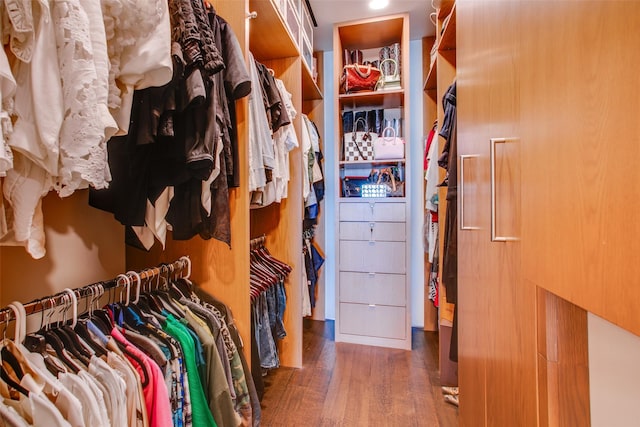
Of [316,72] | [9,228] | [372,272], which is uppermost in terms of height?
[316,72]

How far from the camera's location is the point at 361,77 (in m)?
2.41

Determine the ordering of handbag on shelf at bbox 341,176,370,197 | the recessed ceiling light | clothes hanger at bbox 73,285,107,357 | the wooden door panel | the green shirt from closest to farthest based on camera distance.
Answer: the wooden door panel, clothes hanger at bbox 73,285,107,357, the green shirt, the recessed ceiling light, handbag on shelf at bbox 341,176,370,197

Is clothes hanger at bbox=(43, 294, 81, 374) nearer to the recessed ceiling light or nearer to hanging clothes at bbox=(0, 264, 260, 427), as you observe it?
hanging clothes at bbox=(0, 264, 260, 427)

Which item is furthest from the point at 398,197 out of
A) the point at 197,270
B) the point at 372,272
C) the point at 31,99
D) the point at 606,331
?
the point at 31,99

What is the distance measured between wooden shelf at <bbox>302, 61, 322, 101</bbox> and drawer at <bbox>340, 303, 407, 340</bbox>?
1787 mm

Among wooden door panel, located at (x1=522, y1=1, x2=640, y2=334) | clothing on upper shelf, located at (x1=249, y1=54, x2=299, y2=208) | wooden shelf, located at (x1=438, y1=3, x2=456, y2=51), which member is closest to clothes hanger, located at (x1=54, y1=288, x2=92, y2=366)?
clothing on upper shelf, located at (x1=249, y1=54, x2=299, y2=208)

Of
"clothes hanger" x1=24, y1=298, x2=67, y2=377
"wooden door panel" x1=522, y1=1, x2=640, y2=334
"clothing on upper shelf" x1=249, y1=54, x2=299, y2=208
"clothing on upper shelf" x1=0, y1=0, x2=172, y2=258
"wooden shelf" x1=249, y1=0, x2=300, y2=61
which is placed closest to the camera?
"wooden door panel" x1=522, y1=1, x2=640, y2=334

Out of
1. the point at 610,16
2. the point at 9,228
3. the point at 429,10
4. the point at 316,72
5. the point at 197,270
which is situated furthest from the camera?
the point at 316,72

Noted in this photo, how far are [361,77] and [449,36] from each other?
0.78m

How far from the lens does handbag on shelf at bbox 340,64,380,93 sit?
2.41 metres

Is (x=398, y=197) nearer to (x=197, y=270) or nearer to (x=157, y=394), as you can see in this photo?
(x=197, y=270)

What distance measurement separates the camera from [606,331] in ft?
1.65

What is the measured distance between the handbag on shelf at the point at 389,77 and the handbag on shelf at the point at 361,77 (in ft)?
0.16

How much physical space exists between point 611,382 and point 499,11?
875 millimetres
